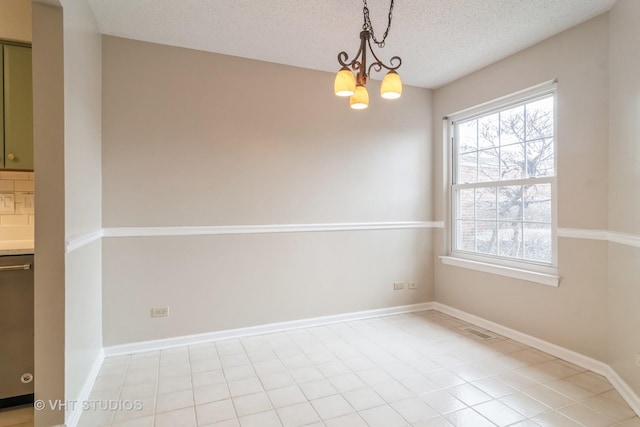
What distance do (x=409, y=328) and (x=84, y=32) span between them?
368 cm

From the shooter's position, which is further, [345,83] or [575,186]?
[575,186]

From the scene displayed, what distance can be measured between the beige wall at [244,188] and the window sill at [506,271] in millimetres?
444

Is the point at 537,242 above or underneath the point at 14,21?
underneath

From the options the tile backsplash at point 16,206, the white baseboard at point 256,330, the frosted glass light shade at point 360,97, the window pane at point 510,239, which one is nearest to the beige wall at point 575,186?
the window pane at point 510,239

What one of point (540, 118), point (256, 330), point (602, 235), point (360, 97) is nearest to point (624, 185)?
point (602, 235)

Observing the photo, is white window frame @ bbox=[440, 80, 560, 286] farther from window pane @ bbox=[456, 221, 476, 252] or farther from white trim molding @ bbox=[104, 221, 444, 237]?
white trim molding @ bbox=[104, 221, 444, 237]

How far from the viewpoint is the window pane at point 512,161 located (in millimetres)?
3268

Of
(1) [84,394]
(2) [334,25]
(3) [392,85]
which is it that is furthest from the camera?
(2) [334,25]

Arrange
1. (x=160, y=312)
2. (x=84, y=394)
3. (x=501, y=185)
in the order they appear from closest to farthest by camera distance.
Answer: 1. (x=84, y=394)
2. (x=160, y=312)
3. (x=501, y=185)

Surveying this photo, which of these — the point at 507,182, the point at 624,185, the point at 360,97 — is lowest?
the point at 624,185

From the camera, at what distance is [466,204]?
155 inches

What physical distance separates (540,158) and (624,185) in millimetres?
829

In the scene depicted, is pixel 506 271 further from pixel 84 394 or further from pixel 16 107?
pixel 16 107

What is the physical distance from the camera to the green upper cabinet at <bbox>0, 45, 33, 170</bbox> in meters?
2.25
